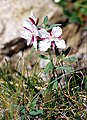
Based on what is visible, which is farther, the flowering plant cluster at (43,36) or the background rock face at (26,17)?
the background rock face at (26,17)

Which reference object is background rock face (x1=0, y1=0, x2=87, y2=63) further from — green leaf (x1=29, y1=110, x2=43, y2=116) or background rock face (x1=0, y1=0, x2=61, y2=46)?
green leaf (x1=29, y1=110, x2=43, y2=116)

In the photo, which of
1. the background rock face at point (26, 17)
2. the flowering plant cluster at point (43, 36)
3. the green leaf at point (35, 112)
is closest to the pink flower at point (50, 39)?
the flowering plant cluster at point (43, 36)

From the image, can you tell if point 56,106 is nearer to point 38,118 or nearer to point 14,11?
point 38,118

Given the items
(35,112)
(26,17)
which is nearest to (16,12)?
(26,17)

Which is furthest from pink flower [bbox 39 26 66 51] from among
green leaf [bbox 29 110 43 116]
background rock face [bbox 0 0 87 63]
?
background rock face [bbox 0 0 87 63]

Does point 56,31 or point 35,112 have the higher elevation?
point 56,31

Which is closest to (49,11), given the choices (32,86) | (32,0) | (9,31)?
(32,0)

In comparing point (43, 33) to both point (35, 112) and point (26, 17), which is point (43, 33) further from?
point (26, 17)

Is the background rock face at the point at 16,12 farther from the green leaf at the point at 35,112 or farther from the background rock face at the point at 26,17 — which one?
the green leaf at the point at 35,112
